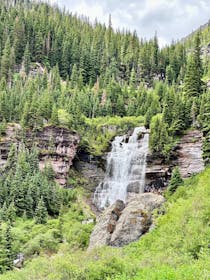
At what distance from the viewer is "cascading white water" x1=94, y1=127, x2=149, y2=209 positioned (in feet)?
298

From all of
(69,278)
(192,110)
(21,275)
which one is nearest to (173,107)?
(192,110)

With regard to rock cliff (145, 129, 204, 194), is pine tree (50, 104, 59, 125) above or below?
above

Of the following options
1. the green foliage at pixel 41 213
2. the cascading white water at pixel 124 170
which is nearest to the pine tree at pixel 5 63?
the cascading white water at pixel 124 170

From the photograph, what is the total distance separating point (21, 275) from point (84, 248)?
20.5 meters

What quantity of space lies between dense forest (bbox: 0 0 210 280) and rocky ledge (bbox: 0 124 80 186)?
165cm

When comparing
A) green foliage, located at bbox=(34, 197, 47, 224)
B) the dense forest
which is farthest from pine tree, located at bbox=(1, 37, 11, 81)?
green foliage, located at bbox=(34, 197, 47, 224)

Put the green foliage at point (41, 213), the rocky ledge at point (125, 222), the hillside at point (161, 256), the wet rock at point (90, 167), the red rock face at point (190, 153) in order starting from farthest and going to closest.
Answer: the wet rock at point (90, 167)
the red rock face at point (190, 153)
the green foliage at point (41, 213)
the rocky ledge at point (125, 222)
the hillside at point (161, 256)

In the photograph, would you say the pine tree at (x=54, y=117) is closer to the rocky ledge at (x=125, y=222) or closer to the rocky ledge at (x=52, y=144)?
the rocky ledge at (x=52, y=144)

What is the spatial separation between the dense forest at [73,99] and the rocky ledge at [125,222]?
3.38 m

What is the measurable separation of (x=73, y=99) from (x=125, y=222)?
61516mm

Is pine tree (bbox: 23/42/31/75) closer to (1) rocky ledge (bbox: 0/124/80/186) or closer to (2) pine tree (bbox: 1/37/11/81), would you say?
(2) pine tree (bbox: 1/37/11/81)

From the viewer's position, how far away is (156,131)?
88562mm

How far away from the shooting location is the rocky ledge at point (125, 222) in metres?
52.2

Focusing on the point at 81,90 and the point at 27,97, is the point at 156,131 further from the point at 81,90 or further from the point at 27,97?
the point at 81,90
